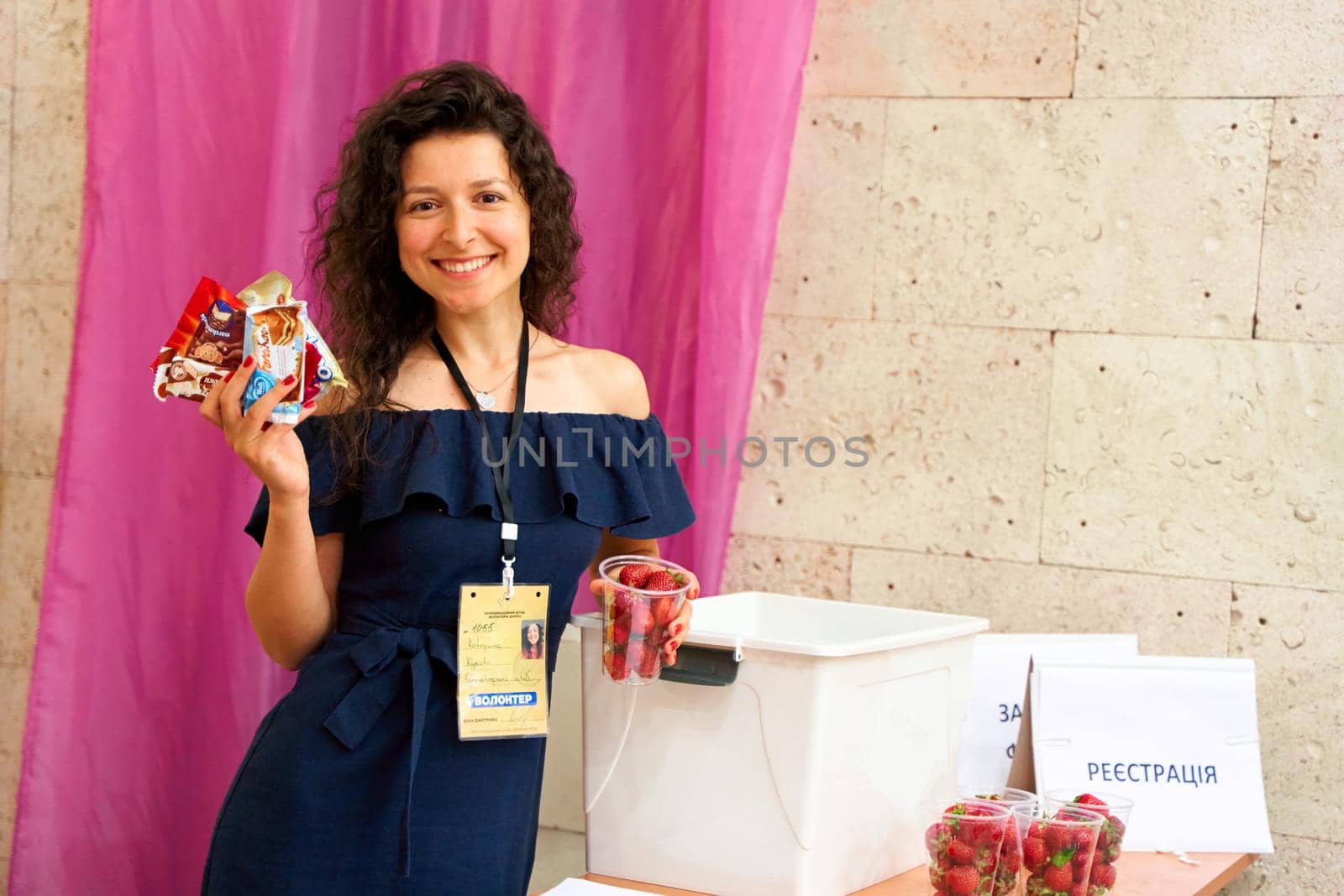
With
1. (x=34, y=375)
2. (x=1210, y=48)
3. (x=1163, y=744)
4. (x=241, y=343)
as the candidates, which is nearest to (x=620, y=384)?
(x=241, y=343)

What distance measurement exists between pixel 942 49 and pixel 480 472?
3.58 ft

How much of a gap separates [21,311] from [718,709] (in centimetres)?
172

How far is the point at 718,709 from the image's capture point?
4.72 feet

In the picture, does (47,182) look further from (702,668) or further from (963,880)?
(963,880)

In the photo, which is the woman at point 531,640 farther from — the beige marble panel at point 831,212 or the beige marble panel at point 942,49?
the beige marble panel at point 942,49

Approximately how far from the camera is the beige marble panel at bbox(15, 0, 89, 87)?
7.92ft

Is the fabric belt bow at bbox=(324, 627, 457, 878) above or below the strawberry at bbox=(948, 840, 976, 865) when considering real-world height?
above

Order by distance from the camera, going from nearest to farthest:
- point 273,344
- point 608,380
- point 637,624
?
point 273,344, point 637,624, point 608,380

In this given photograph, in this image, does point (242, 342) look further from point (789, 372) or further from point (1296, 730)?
point (1296, 730)

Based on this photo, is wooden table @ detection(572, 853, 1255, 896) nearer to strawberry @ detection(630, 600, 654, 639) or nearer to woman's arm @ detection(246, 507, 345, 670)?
strawberry @ detection(630, 600, 654, 639)

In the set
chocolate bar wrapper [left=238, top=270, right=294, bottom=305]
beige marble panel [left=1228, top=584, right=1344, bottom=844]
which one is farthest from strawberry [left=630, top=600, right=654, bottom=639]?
beige marble panel [left=1228, top=584, right=1344, bottom=844]

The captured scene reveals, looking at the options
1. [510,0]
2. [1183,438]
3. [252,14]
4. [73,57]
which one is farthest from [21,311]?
[1183,438]

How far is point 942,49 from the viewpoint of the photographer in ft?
6.79

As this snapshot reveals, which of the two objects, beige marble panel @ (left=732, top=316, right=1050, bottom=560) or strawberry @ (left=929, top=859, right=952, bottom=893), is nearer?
strawberry @ (left=929, top=859, right=952, bottom=893)
